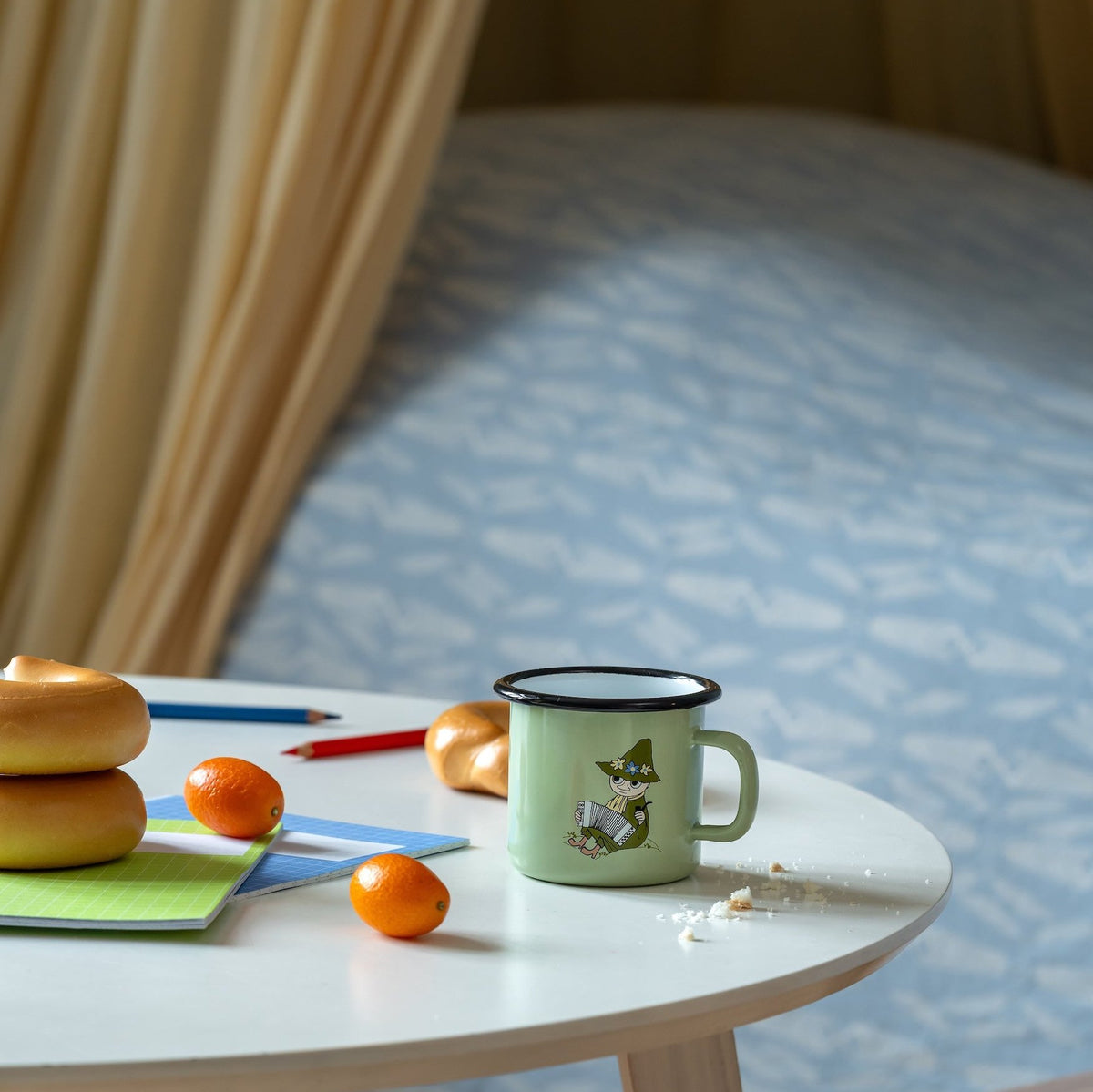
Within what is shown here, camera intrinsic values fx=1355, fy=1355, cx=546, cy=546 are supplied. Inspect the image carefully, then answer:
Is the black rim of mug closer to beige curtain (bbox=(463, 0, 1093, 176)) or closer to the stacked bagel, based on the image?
the stacked bagel

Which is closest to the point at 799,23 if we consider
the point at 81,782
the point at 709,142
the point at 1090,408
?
the point at 709,142

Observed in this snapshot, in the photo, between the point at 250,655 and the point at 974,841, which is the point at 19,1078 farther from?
the point at 250,655

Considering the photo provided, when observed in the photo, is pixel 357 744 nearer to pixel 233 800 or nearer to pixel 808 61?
pixel 233 800

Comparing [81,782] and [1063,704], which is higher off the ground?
[81,782]

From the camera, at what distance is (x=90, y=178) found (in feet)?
5.68

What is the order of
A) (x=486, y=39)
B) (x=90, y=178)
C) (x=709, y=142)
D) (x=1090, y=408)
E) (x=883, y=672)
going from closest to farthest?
(x=883, y=672) → (x=1090, y=408) → (x=90, y=178) → (x=709, y=142) → (x=486, y=39)

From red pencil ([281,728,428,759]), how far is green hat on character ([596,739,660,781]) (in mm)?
261

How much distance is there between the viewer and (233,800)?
1.72 ft

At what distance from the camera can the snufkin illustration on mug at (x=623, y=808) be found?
1.60ft

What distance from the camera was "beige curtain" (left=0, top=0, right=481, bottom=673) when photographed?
1.64 m

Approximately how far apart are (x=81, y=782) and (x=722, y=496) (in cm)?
104

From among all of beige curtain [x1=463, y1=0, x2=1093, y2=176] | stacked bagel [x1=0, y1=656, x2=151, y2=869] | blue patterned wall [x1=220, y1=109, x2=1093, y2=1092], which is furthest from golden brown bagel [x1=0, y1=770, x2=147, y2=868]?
beige curtain [x1=463, y1=0, x2=1093, y2=176]

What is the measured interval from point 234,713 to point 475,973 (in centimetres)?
41

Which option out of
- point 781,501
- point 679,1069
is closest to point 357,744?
point 679,1069
